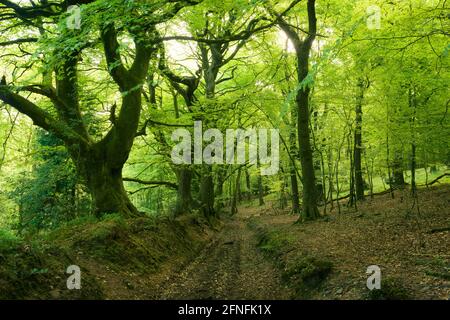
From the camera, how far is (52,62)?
26.0 feet

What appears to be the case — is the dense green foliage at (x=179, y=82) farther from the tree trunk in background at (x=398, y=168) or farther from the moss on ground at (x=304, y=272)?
the moss on ground at (x=304, y=272)

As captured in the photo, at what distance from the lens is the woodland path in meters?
7.81

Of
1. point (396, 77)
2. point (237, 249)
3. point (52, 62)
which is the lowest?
point (237, 249)

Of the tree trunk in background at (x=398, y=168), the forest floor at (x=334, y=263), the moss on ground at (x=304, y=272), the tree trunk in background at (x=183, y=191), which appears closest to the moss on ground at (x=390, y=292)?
the forest floor at (x=334, y=263)

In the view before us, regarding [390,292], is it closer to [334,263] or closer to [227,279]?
[334,263]

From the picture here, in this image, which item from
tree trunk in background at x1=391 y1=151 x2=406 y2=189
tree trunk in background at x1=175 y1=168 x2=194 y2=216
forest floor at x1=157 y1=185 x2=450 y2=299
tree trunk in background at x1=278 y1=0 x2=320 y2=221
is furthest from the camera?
tree trunk in background at x1=175 y1=168 x2=194 y2=216

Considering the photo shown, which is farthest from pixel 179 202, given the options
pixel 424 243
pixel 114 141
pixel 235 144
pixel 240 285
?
pixel 424 243

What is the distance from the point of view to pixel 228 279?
9.22 metres

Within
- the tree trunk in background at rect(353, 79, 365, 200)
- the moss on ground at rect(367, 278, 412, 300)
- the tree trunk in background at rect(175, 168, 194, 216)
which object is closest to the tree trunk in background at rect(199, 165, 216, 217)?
the tree trunk in background at rect(175, 168, 194, 216)

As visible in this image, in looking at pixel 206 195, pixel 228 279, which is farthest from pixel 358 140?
pixel 228 279

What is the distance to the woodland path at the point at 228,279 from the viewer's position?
25.6ft

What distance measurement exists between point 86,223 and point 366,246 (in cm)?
796

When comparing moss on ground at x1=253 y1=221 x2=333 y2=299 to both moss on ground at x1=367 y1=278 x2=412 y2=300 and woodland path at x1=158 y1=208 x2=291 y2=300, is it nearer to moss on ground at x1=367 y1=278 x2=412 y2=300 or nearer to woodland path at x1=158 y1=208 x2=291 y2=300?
woodland path at x1=158 y1=208 x2=291 y2=300
